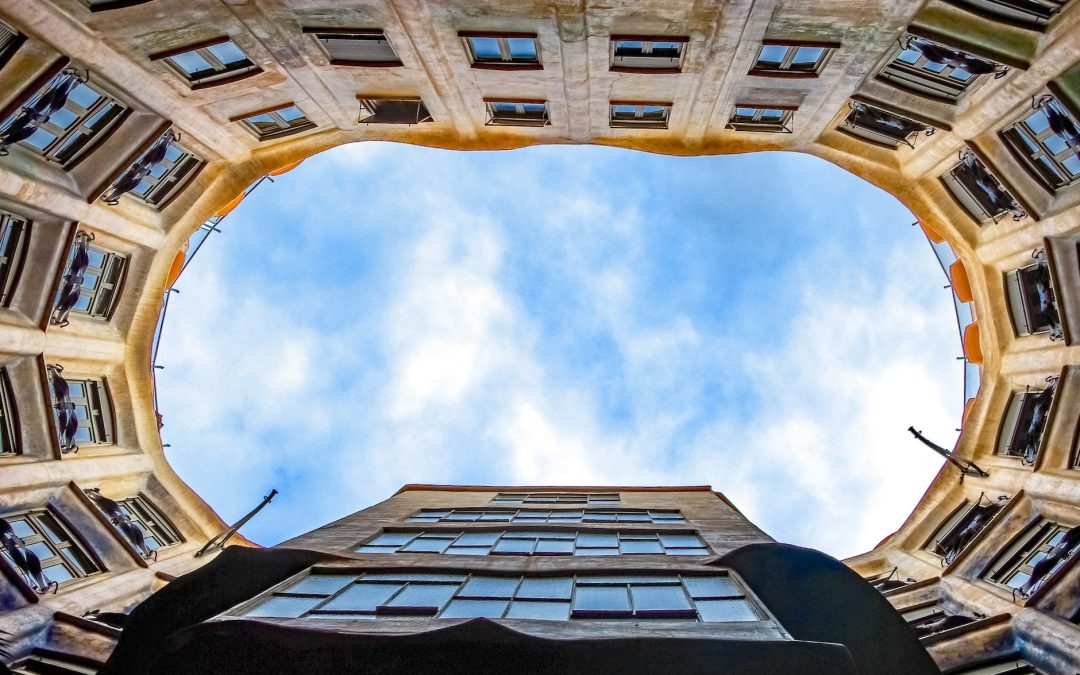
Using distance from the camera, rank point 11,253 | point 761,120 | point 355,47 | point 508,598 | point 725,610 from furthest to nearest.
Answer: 1. point 761,120
2. point 11,253
3. point 355,47
4. point 508,598
5. point 725,610

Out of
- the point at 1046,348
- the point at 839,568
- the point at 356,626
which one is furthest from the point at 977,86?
the point at 356,626

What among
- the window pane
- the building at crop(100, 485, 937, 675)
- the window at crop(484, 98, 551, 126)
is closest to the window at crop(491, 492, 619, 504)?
the building at crop(100, 485, 937, 675)

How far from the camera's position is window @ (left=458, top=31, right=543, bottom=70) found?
1466cm

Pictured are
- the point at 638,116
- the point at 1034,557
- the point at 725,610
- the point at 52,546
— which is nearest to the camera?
the point at 725,610

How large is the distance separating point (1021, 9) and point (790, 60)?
15.0 feet

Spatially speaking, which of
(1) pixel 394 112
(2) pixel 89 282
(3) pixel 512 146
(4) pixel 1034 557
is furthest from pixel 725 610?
→ (2) pixel 89 282

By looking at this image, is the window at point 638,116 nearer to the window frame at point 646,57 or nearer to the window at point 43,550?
the window frame at point 646,57

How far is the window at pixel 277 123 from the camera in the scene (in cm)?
1788

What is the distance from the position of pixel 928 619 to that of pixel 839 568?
9.14m

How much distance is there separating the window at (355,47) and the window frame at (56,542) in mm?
14457

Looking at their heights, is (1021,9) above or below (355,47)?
below

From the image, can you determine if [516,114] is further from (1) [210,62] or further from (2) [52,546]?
(2) [52,546]

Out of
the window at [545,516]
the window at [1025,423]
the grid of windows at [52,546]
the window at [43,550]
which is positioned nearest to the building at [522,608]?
the window at [545,516]

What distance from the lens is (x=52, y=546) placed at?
1667 centimetres
